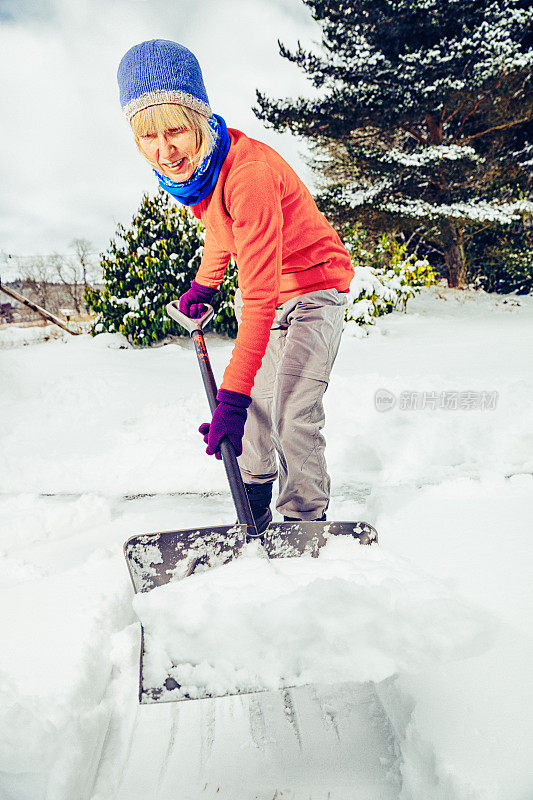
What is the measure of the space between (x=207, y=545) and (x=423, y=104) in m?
10.5

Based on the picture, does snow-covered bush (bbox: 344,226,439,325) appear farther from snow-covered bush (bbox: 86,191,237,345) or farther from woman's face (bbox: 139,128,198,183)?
woman's face (bbox: 139,128,198,183)

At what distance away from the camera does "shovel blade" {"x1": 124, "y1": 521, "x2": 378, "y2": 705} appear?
4.07ft

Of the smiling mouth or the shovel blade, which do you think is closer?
the shovel blade

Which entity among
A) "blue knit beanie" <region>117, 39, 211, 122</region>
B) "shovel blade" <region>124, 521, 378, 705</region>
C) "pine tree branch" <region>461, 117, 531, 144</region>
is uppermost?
"pine tree branch" <region>461, 117, 531, 144</region>

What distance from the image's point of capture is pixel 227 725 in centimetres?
Result: 102

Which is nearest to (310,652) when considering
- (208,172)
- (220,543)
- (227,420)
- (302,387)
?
(220,543)

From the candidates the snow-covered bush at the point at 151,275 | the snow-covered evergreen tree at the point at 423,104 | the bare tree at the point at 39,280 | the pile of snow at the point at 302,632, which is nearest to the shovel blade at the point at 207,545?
the pile of snow at the point at 302,632

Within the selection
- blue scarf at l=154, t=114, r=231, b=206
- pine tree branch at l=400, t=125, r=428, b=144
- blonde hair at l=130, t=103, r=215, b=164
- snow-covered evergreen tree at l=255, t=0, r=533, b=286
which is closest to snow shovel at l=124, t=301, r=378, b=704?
blue scarf at l=154, t=114, r=231, b=206

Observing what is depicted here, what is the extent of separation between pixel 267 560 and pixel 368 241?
11578 mm

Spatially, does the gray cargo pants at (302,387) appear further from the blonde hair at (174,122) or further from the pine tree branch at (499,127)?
the pine tree branch at (499,127)

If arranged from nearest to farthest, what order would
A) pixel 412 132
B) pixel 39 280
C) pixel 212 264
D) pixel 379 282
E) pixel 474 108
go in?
pixel 212 264
pixel 379 282
pixel 39 280
pixel 474 108
pixel 412 132

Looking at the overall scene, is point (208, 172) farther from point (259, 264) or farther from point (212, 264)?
point (212, 264)

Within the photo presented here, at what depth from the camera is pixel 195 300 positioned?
2.09m

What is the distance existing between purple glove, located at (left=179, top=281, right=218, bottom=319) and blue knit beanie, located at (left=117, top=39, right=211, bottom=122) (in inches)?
31.1
